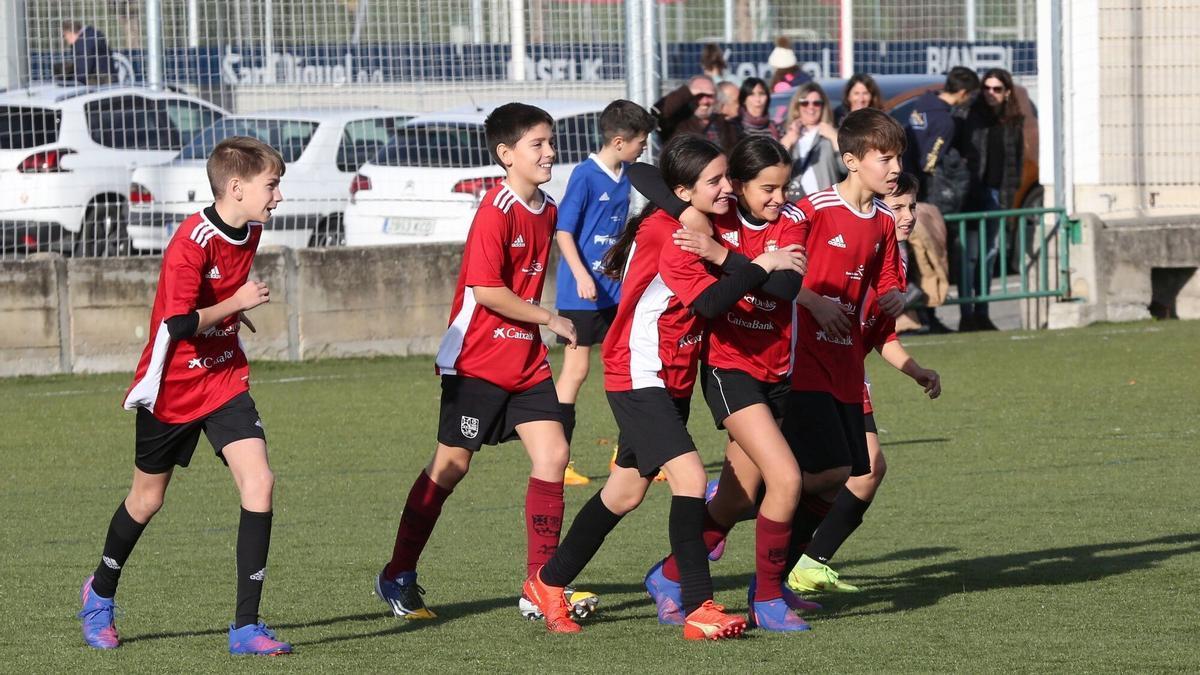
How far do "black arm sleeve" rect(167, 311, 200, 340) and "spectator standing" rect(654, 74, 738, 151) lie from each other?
→ 843cm

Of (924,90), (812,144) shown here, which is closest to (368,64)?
(812,144)

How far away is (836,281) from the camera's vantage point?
613 cm

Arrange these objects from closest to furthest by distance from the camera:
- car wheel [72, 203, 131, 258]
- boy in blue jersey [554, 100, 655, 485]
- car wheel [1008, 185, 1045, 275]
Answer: boy in blue jersey [554, 100, 655, 485]
car wheel [72, 203, 131, 258]
car wheel [1008, 185, 1045, 275]

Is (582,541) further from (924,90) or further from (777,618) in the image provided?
(924,90)

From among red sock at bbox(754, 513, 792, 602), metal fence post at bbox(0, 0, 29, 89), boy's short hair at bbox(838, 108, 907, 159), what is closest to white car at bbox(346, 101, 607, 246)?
metal fence post at bbox(0, 0, 29, 89)

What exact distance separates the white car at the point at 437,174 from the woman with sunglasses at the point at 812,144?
196 centimetres

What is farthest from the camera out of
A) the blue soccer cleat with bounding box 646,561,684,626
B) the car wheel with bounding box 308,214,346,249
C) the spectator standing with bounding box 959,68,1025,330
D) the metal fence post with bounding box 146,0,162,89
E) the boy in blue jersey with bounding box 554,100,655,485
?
the spectator standing with bounding box 959,68,1025,330

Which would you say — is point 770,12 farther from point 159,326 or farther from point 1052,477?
point 159,326

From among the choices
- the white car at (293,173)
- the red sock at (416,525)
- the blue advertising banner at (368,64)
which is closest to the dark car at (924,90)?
the blue advertising banner at (368,64)

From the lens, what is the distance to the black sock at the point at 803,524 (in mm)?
6293

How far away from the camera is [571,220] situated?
30.7 feet

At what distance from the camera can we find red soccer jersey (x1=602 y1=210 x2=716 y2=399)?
5797 mm

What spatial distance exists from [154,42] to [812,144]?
4923mm

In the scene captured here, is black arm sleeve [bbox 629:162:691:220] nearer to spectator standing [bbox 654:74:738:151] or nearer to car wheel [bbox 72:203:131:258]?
spectator standing [bbox 654:74:738:151]
